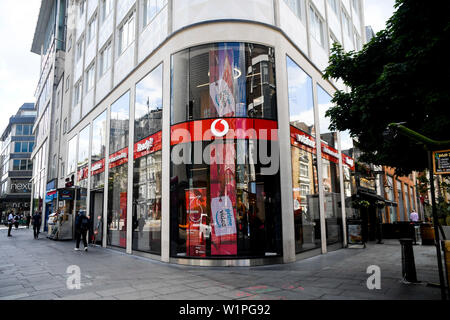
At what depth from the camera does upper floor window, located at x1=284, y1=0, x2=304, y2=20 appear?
14078mm

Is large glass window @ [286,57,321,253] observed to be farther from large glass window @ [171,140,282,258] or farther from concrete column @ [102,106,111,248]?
concrete column @ [102,106,111,248]

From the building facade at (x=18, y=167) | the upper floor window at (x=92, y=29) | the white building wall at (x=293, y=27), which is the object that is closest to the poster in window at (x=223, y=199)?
the white building wall at (x=293, y=27)

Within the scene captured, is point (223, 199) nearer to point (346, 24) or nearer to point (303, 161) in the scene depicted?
point (303, 161)

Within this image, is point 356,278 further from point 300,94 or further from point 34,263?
point 34,263

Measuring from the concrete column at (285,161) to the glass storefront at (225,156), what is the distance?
210mm

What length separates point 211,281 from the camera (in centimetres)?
802

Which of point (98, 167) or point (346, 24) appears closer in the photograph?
point (98, 167)

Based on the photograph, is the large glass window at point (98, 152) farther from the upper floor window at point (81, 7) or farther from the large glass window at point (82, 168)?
the upper floor window at point (81, 7)

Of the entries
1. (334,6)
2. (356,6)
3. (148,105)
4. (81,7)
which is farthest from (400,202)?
(81,7)

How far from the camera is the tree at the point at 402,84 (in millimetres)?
6402

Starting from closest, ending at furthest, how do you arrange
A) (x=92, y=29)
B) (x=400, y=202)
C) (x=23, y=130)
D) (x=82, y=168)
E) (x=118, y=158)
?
(x=118, y=158) → (x=82, y=168) → (x=92, y=29) → (x=400, y=202) → (x=23, y=130)

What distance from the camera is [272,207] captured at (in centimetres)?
1109

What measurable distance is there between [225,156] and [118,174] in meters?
7.57
